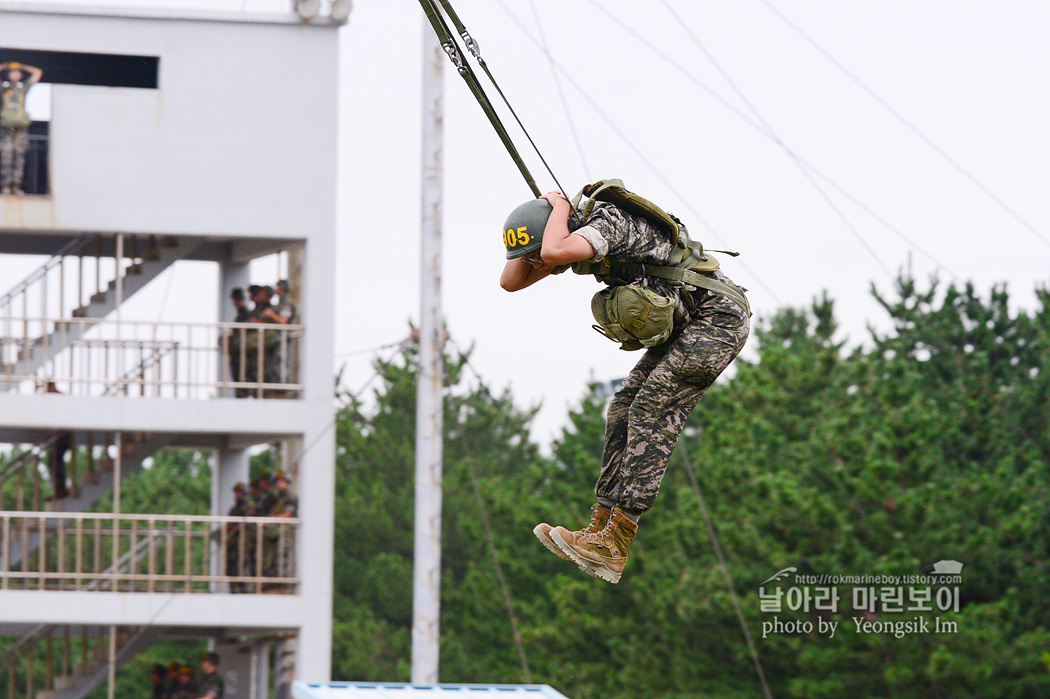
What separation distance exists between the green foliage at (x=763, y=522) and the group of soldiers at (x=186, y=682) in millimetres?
4283

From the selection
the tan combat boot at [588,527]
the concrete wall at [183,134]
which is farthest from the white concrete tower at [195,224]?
the tan combat boot at [588,527]

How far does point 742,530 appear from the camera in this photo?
32719mm

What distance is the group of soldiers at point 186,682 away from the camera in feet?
74.2

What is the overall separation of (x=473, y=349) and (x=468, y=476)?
4.73 m

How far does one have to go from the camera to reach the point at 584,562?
24.3ft

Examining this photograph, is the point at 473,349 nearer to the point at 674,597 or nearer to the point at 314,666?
the point at 674,597

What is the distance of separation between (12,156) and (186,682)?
27.2 ft

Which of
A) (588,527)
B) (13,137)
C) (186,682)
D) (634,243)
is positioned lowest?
(186,682)

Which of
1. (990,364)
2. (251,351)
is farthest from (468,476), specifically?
(251,351)

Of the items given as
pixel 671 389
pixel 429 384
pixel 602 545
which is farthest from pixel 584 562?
pixel 429 384

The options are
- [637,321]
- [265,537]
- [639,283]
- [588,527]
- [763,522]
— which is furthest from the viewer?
[763,522]

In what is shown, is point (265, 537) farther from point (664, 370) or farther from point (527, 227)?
point (527, 227)

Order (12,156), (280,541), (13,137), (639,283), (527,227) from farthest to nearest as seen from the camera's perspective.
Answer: (280,541), (12,156), (13,137), (639,283), (527,227)

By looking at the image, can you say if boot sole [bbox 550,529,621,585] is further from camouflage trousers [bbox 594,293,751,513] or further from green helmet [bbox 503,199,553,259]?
green helmet [bbox 503,199,553,259]
